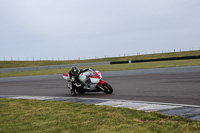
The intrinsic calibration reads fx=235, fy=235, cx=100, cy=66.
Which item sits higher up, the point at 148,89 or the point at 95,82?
the point at 95,82

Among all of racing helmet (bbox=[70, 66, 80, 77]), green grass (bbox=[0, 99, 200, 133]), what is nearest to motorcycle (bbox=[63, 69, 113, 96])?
racing helmet (bbox=[70, 66, 80, 77])

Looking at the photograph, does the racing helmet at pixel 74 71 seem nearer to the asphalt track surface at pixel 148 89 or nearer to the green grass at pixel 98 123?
the asphalt track surface at pixel 148 89

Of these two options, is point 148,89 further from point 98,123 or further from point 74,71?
point 98,123

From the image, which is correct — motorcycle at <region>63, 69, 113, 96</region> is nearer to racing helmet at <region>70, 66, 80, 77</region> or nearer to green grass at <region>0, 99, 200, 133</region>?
racing helmet at <region>70, 66, 80, 77</region>

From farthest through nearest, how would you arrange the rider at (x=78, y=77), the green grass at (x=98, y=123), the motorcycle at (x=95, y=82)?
the rider at (x=78, y=77), the motorcycle at (x=95, y=82), the green grass at (x=98, y=123)

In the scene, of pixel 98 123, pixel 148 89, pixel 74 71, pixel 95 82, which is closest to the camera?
pixel 98 123

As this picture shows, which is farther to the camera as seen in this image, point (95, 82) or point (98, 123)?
point (95, 82)

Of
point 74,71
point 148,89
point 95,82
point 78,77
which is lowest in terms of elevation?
point 148,89

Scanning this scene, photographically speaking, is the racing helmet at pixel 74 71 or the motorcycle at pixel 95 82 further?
the racing helmet at pixel 74 71

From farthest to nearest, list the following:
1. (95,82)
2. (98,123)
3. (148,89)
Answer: (148,89)
(95,82)
(98,123)

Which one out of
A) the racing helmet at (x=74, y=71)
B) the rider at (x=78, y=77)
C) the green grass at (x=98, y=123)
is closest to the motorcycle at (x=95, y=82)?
the rider at (x=78, y=77)

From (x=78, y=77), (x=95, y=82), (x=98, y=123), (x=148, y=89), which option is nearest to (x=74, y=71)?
(x=78, y=77)

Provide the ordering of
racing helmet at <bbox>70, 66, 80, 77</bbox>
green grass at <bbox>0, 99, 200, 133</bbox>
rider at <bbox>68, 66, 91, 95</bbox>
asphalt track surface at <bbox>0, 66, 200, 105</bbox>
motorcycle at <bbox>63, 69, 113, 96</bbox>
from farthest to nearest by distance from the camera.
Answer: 1. racing helmet at <bbox>70, 66, 80, 77</bbox>
2. rider at <bbox>68, 66, 91, 95</bbox>
3. motorcycle at <bbox>63, 69, 113, 96</bbox>
4. asphalt track surface at <bbox>0, 66, 200, 105</bbox>
5. green grass at <bbox>0, 99, 200, 133</bbox>

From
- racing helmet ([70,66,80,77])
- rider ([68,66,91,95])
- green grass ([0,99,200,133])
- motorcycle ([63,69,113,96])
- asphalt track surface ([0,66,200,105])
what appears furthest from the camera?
racing helmet ([70,66,80,77])
